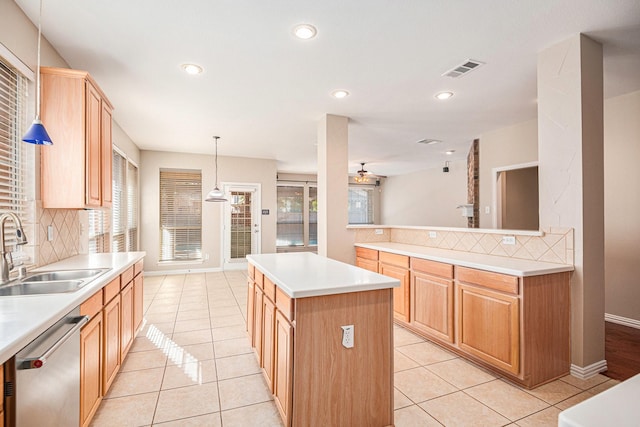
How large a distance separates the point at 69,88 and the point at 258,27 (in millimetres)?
1517

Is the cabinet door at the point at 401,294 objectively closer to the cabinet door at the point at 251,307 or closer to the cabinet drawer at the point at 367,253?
the cabinet drawer at the point at 367,253

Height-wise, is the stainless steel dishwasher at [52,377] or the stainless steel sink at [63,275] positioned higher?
the stainless steel sink at [63,275]

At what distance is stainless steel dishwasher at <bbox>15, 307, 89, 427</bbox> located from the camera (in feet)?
3.69

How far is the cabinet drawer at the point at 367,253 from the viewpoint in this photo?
3.95m

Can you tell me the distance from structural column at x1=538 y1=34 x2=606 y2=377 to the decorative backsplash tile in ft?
0.28

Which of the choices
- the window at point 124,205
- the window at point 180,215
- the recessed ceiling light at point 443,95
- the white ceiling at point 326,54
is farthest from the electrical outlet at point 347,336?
the window at point 180,215

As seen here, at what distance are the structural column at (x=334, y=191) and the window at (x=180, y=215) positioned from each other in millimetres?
3871

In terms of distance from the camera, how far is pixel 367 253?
4090mm

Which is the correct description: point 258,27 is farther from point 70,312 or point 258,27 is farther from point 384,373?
point 384,373

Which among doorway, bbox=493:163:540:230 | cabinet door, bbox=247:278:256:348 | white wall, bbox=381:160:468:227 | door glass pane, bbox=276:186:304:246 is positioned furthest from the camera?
door glass pane, bbox=276:186:304:246

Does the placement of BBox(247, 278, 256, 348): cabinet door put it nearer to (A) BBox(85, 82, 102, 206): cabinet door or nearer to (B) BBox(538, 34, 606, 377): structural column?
(A) BBox(85, 82, 102, 206): cabinet door

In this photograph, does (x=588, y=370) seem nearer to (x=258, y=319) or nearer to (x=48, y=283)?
(x=258, y=319)

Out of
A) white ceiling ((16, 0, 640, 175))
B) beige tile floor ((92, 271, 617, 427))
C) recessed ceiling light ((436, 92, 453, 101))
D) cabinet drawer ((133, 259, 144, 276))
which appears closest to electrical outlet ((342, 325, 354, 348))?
beige tile floor ((92, 271, 617, 427))

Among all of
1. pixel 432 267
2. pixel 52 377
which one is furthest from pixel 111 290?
pixel 432 267
